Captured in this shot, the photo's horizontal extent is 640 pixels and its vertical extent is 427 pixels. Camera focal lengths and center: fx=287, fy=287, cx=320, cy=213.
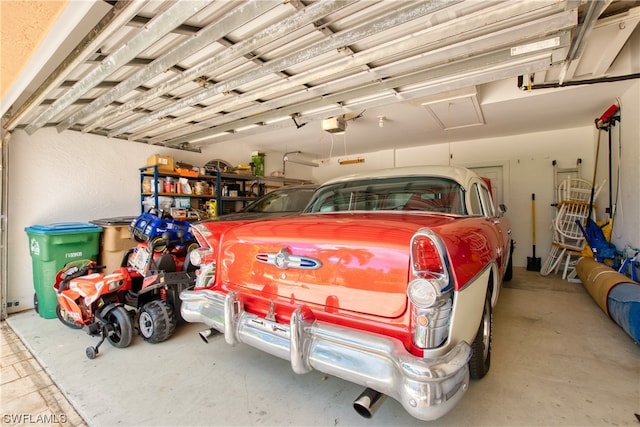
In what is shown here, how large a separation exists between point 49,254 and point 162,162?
1.88 metres

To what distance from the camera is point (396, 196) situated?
2369mm

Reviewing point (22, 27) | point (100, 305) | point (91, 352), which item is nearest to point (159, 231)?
point (100, 305)

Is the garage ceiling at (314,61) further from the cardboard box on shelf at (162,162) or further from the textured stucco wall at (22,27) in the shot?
the cardboard box on shelf at (162,162)

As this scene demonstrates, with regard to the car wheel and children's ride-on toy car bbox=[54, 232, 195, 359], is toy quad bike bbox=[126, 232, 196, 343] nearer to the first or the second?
children's ride-on toy car bbox=[54, 232, 195, 359]

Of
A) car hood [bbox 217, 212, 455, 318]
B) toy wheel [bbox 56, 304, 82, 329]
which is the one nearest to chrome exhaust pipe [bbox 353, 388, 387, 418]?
car hood [bbox 217, 212, 455, 318]

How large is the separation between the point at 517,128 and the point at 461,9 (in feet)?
15.7

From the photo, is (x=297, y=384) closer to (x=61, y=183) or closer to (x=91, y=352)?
(x=91, y=352)

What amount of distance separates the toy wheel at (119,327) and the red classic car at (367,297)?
957 millimetres

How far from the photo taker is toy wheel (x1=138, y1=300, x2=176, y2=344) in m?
2.59

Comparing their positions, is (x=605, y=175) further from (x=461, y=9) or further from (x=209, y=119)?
(x=209, y=119)

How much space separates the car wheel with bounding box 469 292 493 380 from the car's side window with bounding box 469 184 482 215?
2.15ft

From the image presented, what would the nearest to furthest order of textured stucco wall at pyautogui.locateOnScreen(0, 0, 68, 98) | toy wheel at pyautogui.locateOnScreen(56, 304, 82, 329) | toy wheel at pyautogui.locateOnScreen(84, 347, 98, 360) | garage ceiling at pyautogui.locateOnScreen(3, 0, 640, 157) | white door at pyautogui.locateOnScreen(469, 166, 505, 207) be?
textured stucco wall at pyautogui.locateOnScreen(0, 0, 68, 98), garage ceiling at pyautogui.locateOnScreen(3, 0, 640, 157), toy wheel at pyautogui.locateOnScreen(84, 347, 98, 360), toy wheel at pyautogui.locateOnScreen(56, 304, 82, 329), white door at pyautogui.locateOnScreen(469, 166, 505, 207)

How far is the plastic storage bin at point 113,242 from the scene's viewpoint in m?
3.84

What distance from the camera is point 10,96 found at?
8.95 ft
